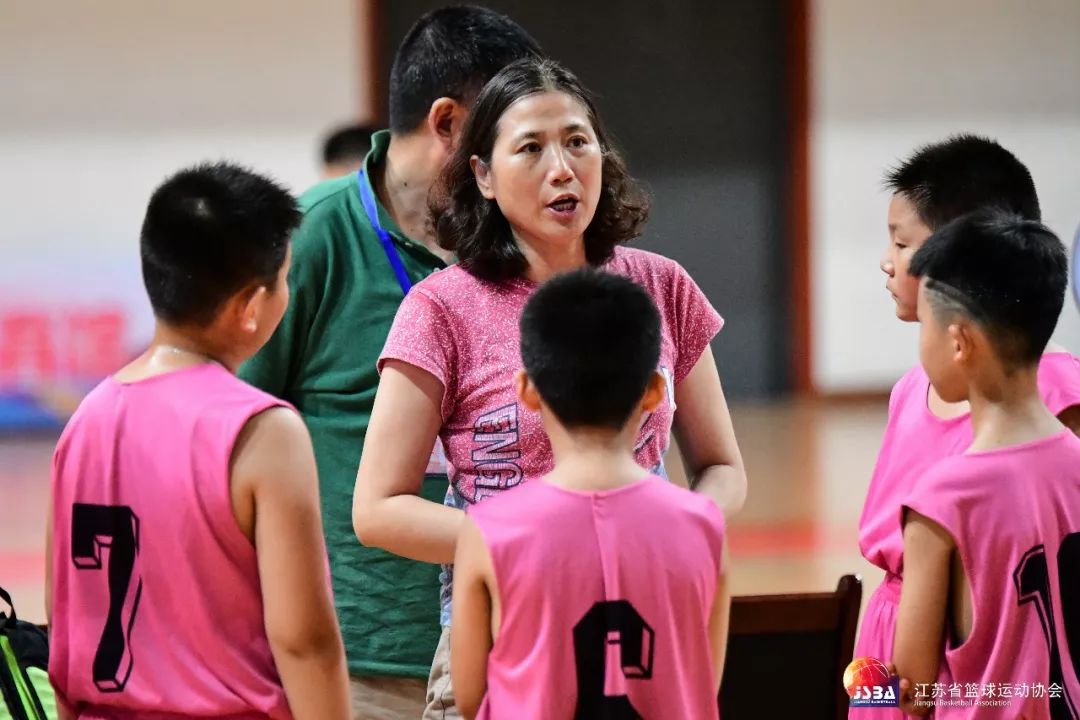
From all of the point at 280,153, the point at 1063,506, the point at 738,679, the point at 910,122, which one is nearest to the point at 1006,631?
the point at 1063,506

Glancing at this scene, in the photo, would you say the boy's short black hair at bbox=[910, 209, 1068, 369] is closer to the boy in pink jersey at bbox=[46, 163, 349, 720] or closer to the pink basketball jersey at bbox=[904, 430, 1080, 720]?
the pink basketball jersey at bbox=[904, 430, 1080, 720]

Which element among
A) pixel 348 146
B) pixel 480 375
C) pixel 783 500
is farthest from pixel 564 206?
pixel 783 500

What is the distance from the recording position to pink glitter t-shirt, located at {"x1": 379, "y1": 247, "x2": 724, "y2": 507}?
1.95m

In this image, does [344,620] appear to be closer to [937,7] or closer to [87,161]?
[87,161]

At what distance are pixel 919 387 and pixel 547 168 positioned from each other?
73 centimetres

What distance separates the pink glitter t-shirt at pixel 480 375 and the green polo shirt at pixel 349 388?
1.00 ft

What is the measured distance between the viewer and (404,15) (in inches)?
390

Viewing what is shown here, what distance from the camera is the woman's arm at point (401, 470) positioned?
6.27ft

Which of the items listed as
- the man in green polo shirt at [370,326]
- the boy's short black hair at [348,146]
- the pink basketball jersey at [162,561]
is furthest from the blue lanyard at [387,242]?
the boy's short black hair at [348,146]

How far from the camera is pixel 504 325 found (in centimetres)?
200

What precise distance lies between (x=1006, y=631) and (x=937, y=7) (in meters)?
9.46

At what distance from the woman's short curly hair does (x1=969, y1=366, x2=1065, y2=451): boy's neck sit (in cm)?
56

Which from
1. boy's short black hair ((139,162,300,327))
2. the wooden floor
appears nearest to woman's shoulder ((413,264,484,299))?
boy's short black hair ((139,162,300,327))

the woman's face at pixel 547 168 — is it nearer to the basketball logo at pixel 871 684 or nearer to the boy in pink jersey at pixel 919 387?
the boy in pink jersey at pixel 919 387
